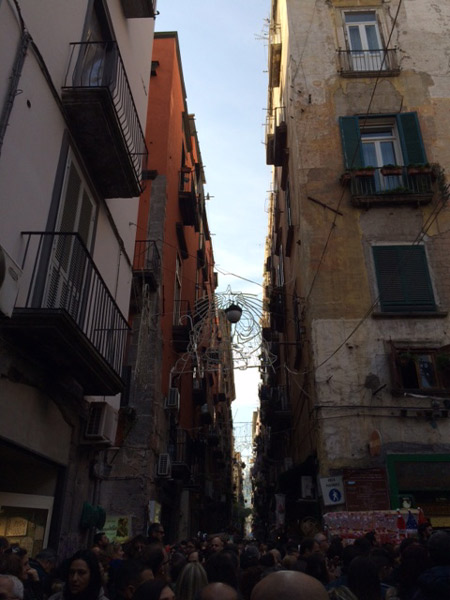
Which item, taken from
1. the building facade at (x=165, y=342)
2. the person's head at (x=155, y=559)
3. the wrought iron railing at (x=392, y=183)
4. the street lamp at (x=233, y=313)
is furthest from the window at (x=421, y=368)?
the person's head at (x=155, y=559)

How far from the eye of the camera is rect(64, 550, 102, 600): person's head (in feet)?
11.6

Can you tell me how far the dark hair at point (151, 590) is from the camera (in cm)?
280

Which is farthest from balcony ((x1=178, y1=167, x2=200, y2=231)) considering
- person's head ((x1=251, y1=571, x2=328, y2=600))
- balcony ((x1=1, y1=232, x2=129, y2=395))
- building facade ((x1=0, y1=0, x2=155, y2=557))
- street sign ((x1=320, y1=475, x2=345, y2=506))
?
person's head ((x1=251, y1=571, x2=328, y2=600))

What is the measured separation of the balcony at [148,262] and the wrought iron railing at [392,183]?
5.96 metres

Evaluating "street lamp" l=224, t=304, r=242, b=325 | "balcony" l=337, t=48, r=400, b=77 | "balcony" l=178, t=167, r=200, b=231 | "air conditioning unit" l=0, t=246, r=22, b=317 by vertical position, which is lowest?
"air conditioning unit" l=0, t=246, r=22, b=317

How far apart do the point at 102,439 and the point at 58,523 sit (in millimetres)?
1369

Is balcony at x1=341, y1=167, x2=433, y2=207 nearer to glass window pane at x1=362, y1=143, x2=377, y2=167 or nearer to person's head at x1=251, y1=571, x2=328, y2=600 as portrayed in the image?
glass window pane at x1=362, y1=143, x2=377, y2=167

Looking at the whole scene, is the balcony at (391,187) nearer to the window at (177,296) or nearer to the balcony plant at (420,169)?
the balcony plant at (420,169)

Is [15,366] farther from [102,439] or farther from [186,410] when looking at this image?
[186,410]

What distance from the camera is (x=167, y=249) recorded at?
17000 millimetres

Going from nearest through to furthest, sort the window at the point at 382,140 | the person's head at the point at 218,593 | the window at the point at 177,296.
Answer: the person's head at the point at 218,593, the window at the point at 382,140, the window at the point at 177,296

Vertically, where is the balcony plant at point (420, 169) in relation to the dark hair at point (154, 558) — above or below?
above

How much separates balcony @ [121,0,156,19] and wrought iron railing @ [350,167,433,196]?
21.1ft

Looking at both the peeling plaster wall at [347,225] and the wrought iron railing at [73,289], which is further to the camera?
the peeling plaster wall at [347,225]
